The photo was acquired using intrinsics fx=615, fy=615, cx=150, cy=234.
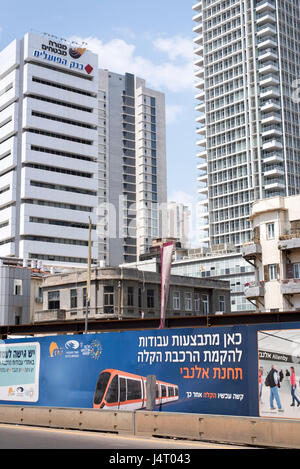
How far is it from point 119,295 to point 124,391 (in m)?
45.2

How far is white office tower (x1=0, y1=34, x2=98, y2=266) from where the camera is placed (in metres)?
134

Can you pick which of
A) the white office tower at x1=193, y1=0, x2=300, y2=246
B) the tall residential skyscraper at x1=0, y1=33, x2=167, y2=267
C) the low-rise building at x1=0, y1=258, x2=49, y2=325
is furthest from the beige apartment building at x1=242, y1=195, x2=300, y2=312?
the tall residential skyscraper at x1=0, y1=33, x2=167, y2=267

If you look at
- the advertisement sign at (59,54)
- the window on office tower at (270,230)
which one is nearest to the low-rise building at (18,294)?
the window on office tower at (270,230)

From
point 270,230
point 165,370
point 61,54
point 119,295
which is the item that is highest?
point 61,54

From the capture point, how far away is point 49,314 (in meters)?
68.1

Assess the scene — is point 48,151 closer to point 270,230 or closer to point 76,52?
point 76,52

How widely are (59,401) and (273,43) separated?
415ft

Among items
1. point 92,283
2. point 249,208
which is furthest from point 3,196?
point 92,283

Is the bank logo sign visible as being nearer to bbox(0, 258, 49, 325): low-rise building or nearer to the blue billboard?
bbox(0, 258, 49, 325): low-rise building

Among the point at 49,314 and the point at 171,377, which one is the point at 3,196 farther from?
the point at 171,377

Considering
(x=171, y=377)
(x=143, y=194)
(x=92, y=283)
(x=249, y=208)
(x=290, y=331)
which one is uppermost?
(x=143, y=194)

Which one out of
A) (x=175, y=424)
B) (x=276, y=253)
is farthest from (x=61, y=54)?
(x=175, y=424)

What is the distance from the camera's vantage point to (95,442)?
17.5 m

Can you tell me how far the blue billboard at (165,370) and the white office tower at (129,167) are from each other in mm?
144243
